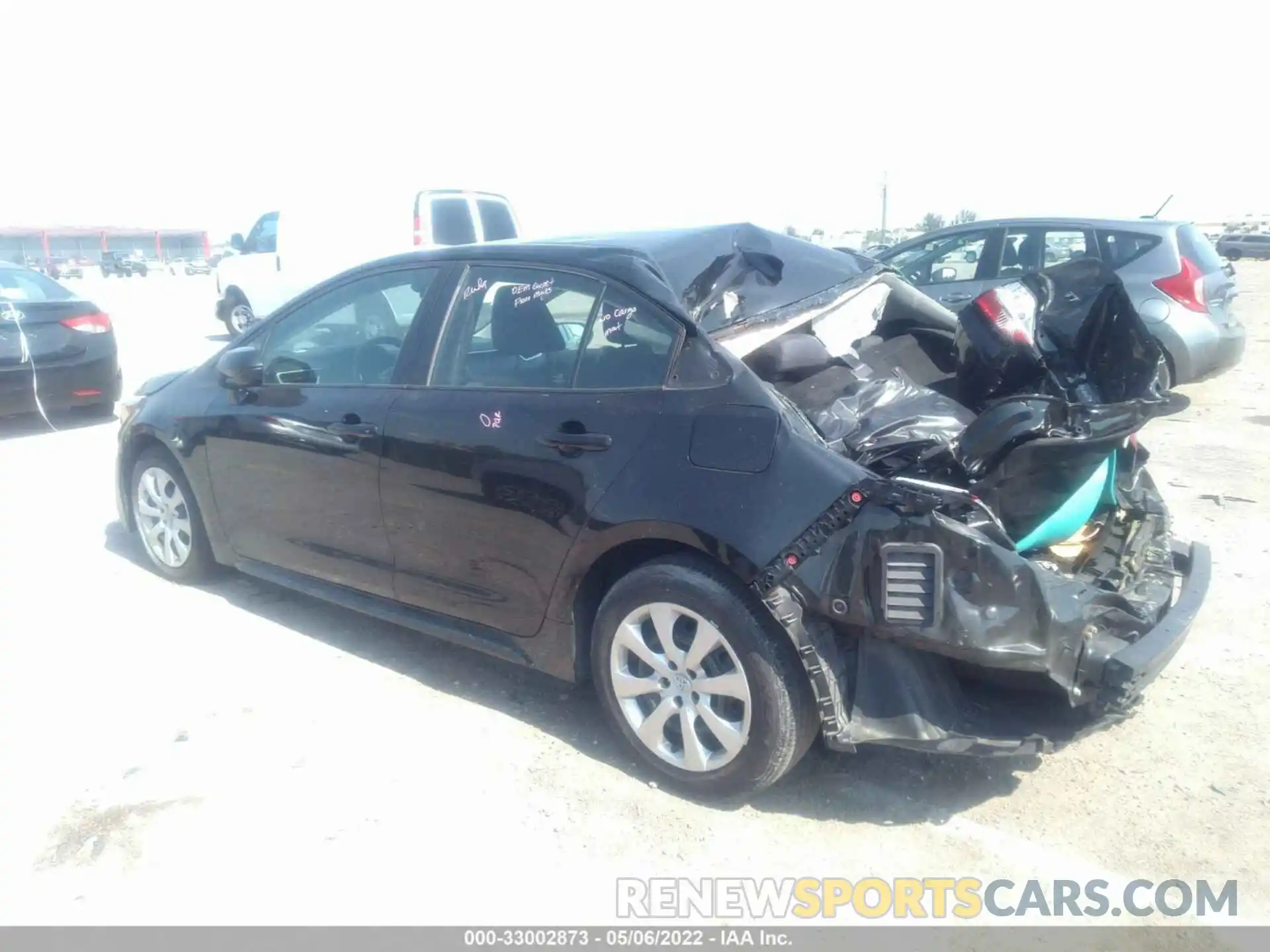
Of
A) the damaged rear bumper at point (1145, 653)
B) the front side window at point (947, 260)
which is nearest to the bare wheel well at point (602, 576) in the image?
the damaged rear bumper at point (1145, 653)

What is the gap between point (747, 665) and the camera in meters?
3.08

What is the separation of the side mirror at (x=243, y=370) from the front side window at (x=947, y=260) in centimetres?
590

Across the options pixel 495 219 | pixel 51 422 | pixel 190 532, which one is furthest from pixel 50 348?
pixel 495 219

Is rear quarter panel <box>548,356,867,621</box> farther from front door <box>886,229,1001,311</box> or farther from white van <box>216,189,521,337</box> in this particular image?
white van <box>216,189,521,337</box>

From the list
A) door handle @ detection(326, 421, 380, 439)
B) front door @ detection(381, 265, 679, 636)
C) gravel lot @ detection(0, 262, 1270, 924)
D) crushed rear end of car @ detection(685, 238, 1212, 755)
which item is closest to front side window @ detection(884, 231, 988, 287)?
gravel lot @ detection(0, 262, 1270, 924)

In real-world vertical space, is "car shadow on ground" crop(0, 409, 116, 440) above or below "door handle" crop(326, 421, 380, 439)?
below

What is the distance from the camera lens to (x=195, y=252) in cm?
7000

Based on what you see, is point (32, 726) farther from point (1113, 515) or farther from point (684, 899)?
point (1113, 515)

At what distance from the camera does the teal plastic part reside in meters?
3.31

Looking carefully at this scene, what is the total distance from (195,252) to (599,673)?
7465cm

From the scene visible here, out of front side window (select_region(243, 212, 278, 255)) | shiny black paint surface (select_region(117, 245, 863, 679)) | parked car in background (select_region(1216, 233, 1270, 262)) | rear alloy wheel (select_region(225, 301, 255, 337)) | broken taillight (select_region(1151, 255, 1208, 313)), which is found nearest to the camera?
shiny black paint surface (select_region(117, 245, 863, 679))

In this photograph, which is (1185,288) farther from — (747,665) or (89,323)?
(89,323)

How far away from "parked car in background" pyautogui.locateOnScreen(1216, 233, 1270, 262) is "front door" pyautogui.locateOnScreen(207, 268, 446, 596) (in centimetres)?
3821
